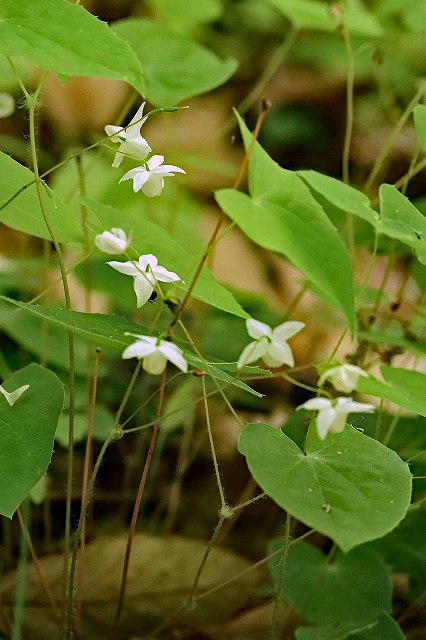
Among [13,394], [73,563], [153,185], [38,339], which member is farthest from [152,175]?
[38,339]

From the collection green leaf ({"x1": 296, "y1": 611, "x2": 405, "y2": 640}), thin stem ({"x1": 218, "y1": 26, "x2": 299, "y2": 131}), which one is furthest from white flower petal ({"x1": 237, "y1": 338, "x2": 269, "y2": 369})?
thin stem ({"x1": 218, "y1": 26, "x2": 299, "y2": 131})

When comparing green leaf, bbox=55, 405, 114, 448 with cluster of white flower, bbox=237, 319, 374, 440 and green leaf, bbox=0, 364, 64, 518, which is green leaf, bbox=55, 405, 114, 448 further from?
cluster of white flower, bbox=237, 319, 374, 440

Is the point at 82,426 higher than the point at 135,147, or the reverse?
the point at 135,147

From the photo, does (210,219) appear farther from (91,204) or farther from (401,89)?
(91,204)

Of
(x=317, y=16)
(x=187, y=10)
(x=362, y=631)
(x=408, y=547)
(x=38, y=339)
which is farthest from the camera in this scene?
(x=187, y=10)

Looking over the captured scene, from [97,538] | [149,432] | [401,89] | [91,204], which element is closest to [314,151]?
[401,89]

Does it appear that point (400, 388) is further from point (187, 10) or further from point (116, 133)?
point (187, 10)
